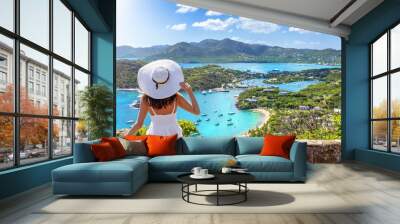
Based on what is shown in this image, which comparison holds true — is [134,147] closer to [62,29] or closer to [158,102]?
[62,29]

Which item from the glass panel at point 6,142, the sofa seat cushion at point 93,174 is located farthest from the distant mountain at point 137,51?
the sofa seat cushion at point 93,174

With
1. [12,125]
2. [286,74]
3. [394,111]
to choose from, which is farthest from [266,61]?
[12,125]

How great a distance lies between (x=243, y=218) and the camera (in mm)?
3891

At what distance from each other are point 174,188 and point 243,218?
1970 mm

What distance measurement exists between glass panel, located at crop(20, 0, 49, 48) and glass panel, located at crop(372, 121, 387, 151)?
7.25 metres

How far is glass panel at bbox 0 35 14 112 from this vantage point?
4996mm

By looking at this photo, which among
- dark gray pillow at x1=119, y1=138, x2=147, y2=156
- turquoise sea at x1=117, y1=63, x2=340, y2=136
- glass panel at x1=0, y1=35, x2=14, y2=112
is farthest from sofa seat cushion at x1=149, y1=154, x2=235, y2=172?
turquoise sea at x1=117, y1=63, x2=340, y2=136

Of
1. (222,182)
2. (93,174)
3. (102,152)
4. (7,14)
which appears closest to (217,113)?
(102,152)

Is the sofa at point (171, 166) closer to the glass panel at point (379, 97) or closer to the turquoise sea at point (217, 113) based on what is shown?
the glass panel at point (379, 97)

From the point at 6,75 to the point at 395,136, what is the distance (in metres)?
7.37

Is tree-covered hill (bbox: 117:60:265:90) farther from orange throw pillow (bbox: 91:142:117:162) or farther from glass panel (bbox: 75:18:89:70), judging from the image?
orange throw pillow (bbox: 91:142:117:162)

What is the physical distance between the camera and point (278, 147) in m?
6.58

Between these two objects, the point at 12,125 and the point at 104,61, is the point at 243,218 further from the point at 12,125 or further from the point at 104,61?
the point at 104,61

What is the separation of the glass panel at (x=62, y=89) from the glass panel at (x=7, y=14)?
1.61 meters
